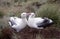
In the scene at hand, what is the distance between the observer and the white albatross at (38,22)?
18.1 ft

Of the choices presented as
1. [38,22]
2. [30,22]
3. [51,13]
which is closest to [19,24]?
[30,22]

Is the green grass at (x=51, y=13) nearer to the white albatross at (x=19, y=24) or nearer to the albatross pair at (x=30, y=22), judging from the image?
the albatross pair at (x=30, y=22)

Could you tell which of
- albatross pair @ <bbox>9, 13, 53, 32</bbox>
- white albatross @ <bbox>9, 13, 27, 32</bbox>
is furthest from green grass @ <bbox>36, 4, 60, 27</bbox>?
white albatross @ <bbox>9, 13, 27, 32</bbox>

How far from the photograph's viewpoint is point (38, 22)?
559cm

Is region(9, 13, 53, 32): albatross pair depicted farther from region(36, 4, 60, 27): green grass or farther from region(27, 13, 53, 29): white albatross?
region(36, 4, 60, 27): green grass

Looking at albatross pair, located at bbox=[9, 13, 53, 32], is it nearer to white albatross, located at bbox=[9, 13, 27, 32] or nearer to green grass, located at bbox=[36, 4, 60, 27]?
white albatross, located at bbox=[9, 13, 27, 32]

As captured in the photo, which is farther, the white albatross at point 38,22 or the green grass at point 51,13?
the green grass at point 51,13

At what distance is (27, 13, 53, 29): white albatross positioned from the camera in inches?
217

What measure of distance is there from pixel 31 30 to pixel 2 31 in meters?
0.65

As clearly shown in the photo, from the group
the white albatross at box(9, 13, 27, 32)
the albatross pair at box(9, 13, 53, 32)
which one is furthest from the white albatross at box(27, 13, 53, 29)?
the white albatross at box(9, 13, 27, 32)

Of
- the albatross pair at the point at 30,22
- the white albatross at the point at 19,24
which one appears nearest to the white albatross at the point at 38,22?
the albatross pair at the point at 30,22

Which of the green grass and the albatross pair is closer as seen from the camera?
the albatross pair

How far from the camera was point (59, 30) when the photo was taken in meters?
5.55

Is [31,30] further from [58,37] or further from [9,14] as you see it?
[9,14]
